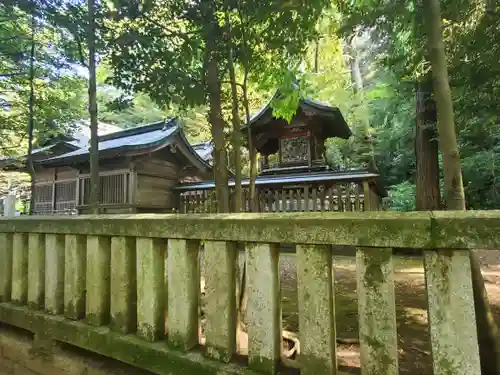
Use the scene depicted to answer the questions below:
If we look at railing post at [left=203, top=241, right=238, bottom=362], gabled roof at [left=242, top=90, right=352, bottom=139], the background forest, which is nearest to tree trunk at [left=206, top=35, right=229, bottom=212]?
the background forest

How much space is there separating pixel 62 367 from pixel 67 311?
1.20ft

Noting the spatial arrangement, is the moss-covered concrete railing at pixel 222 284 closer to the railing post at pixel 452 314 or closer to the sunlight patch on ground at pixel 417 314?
the railing post at pixel 452 314

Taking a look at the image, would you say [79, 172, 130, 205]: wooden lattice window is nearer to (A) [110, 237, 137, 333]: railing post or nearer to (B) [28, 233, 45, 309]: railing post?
(B) [28, 233, 45, 309]: railing post

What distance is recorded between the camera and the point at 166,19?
158 inches

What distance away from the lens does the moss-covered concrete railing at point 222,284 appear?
3.67 feet

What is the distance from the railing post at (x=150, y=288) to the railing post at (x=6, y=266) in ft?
4.84

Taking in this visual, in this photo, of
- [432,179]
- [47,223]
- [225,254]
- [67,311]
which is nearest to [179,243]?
[225,254]

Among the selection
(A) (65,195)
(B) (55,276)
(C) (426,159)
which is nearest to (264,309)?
(B) (55,276)

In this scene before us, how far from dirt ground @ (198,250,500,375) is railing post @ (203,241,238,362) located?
0.55 metres

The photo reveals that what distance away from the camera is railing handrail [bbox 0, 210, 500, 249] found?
1082 mm

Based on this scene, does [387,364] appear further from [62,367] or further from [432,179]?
[432,179]

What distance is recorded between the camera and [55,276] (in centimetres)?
211

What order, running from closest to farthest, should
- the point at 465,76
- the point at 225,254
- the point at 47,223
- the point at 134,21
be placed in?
the point at 225,254 < the point at 47,223 < the point at 134,21 < the point at 465,76

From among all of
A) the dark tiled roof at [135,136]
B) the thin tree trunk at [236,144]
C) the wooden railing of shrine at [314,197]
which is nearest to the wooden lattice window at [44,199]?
the dark tiled roof at [135,136]
